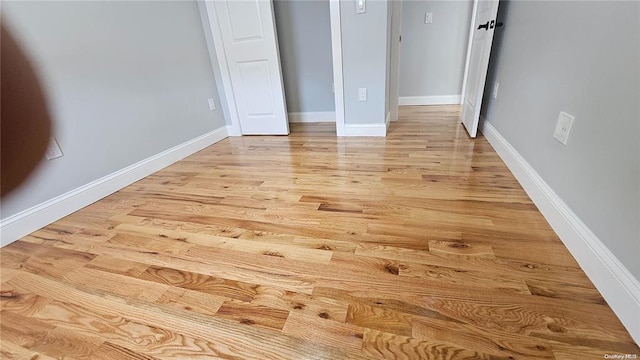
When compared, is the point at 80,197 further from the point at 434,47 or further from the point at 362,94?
the point at 434,47

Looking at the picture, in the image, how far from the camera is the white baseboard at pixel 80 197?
1.33 m

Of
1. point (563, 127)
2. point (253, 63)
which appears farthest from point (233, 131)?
point (563, 127)

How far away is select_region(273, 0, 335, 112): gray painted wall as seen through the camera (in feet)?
8.99

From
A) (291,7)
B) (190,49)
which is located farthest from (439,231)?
(291,7)

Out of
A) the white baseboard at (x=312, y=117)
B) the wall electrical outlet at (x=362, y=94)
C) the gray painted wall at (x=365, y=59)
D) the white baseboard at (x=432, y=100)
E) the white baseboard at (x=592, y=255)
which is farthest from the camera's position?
the white baseboard at (x=432, y=100)

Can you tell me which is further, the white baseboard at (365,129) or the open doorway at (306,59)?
the open doorway at (306,59)

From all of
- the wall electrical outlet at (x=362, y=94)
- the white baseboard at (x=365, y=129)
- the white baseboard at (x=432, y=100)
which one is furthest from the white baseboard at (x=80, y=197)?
the white baseboard at (x=432, y=100)

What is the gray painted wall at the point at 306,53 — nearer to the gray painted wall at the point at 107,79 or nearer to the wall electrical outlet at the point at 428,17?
the gray painted wall at the point at 107,79

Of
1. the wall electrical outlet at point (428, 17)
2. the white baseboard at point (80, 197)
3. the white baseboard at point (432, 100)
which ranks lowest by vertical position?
the white baseboard at point (432, 100)

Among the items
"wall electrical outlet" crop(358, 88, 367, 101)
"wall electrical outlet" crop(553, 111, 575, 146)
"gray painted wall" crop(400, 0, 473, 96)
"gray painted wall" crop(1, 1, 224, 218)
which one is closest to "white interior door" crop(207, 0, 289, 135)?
"gray painted wall" crop(1, 1, 224, 218)

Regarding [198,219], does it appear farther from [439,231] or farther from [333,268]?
[439,231]

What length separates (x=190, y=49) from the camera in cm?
235

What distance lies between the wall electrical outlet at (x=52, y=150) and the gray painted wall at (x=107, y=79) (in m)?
0.03

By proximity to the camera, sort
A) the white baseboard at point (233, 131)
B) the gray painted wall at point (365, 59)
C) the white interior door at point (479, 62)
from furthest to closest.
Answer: the white baseboard at point (233, 131), the gray painted wall at point (365, 59), the white interior door at point (479, 62)
